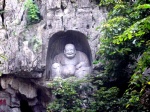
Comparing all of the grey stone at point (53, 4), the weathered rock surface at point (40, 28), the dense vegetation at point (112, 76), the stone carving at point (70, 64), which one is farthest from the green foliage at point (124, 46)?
the grey stone at point (53, 4)

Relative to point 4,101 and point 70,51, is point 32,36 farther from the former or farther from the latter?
point 4,101

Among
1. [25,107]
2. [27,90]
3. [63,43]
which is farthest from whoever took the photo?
[25,107]

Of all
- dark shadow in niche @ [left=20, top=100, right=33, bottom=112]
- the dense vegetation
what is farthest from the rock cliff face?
the dense vegetation

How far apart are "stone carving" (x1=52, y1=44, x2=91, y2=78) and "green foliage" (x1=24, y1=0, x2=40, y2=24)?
1079 millimetres

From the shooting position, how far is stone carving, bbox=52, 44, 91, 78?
7.35 meters

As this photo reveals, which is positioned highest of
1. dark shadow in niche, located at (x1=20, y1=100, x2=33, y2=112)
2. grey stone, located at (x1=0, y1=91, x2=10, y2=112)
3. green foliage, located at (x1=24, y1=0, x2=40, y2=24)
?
green foliage, located at (x1=24, y1=0, x2=40, y2=24)

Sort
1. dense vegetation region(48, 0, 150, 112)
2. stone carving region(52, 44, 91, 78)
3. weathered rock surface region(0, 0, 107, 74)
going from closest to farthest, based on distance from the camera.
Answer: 1. dense vegetation region(48, 0, 150, 112)
2. weathered rock surface region(0, 0, 107, 74)
3. stone carving region(52, 44, 91, 78)

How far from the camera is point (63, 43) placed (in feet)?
25.9

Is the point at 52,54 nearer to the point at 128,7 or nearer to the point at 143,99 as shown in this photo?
the point at 128,7

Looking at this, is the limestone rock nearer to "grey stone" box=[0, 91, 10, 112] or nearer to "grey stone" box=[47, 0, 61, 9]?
"grey stone" box=[0, 91, 10, 112]

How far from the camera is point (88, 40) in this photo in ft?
24.0

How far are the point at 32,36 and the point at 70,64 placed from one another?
121 cm

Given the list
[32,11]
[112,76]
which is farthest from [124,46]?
[32,11]

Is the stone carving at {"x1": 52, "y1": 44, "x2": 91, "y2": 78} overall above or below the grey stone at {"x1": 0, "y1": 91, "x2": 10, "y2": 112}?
above
